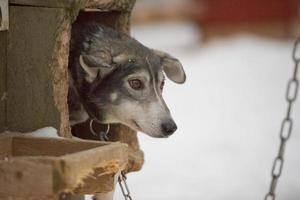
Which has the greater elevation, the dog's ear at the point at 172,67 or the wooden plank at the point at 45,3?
the wooden plank at the point at 45,3

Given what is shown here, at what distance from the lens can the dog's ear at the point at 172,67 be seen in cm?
382

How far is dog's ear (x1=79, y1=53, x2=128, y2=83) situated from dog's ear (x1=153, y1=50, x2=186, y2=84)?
0.29 metres

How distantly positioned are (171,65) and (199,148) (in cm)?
353

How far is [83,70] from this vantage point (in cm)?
358

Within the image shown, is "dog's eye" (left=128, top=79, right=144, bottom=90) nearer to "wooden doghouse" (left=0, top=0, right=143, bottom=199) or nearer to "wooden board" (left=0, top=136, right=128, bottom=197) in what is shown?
"wooden doghouse" (left=0, top=0, right=143, bottom=199)

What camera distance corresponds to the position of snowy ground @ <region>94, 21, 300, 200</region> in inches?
236

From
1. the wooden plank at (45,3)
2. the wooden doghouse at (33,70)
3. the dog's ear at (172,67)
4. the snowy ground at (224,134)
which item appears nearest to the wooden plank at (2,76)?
the wooden doghouse at (33,70)

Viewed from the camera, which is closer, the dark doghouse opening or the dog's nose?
the dog's nose

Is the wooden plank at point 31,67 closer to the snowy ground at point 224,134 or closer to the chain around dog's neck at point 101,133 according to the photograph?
the chain around dog's neck at point 101,133

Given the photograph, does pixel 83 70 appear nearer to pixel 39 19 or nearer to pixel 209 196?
pixel 39 19

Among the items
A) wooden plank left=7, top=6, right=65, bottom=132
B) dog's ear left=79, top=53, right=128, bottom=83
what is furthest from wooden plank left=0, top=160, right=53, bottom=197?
dog's ear left=79, top=53, right=128, bottom=83

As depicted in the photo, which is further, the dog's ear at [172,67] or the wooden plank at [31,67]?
the dog's ear at [172,67]

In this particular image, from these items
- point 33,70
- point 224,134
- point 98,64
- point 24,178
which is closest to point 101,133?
point 98,64

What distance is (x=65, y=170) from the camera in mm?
2500
